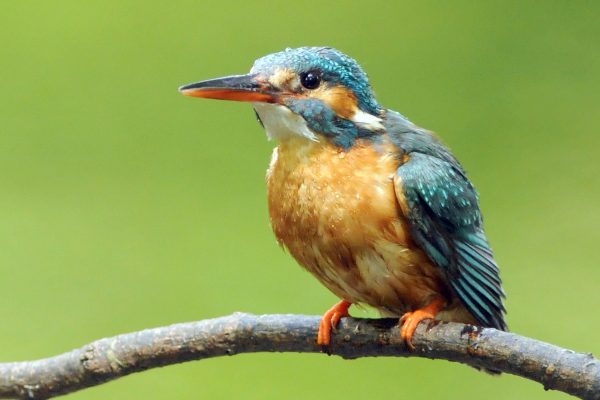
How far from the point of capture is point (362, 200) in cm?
165

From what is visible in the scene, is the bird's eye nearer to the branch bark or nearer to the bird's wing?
the bird's wing

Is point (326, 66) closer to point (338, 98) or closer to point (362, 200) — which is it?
point (338, 98)

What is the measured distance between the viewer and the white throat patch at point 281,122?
5.42 ft

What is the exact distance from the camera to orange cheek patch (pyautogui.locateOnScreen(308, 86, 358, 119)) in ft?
5.50

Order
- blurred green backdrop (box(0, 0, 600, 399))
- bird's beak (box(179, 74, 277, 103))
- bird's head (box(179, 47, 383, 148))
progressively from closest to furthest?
bird's beak (box(179, 74, 277, 103)) < bird's head (box(179, 47, 383, 148)) < blurred green backdrop (box(0, 0, 600, 399))

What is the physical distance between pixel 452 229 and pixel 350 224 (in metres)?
0.18

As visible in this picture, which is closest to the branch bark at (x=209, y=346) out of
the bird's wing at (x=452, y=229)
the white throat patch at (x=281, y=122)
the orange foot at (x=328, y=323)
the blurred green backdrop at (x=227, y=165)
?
the orange foot at (x=328, y=323)

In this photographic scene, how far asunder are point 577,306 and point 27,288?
5.03 ft

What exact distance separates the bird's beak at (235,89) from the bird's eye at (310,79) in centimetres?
6

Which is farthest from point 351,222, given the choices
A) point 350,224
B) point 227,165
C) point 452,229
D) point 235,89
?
point 227,165

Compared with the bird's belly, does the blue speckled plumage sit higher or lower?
higher

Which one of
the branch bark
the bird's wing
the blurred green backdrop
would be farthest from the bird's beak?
the blurred green backdrop

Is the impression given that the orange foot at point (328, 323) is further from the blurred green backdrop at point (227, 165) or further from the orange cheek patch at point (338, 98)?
the blurred green backdrop at point (227, 165)

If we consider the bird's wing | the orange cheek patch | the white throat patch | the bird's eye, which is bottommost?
the bird's wing
